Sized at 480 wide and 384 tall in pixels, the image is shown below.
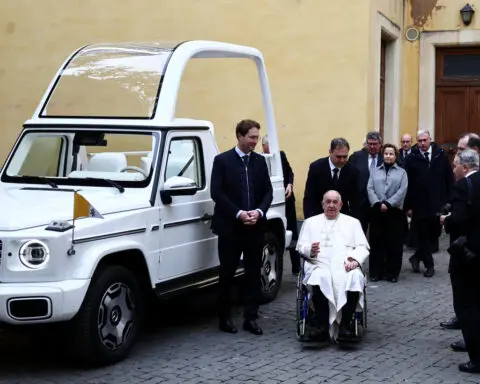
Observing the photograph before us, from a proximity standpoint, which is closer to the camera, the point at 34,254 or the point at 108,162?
the point at 34,254

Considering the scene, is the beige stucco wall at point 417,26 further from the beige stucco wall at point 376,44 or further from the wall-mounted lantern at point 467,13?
the beige stucco wall at point 376,44

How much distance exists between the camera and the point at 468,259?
664cm

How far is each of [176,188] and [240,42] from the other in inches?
322

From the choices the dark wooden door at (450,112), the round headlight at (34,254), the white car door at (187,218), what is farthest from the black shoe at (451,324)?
the dark wooden door at (450,112)

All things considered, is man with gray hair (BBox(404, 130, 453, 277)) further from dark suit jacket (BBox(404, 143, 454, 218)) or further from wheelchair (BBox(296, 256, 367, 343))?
wheelchair (BBox(296, 256, 367, 343))

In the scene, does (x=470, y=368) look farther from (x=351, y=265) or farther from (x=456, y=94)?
(x=456, y=94)

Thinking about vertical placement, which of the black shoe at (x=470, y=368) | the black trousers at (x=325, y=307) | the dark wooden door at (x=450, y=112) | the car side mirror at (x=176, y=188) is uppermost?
the dark wooden door at (x=450, y=112)

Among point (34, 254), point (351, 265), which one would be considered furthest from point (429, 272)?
point (34, 254)

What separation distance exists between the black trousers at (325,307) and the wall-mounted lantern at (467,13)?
10083 mm

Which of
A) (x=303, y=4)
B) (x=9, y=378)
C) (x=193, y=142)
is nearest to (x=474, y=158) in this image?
(x=193, y=142)

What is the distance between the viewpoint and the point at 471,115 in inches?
664

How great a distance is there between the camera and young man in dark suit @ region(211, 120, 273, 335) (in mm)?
7926

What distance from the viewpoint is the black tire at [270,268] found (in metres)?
9.27

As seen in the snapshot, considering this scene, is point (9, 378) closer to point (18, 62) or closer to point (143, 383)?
point (143, 383)
